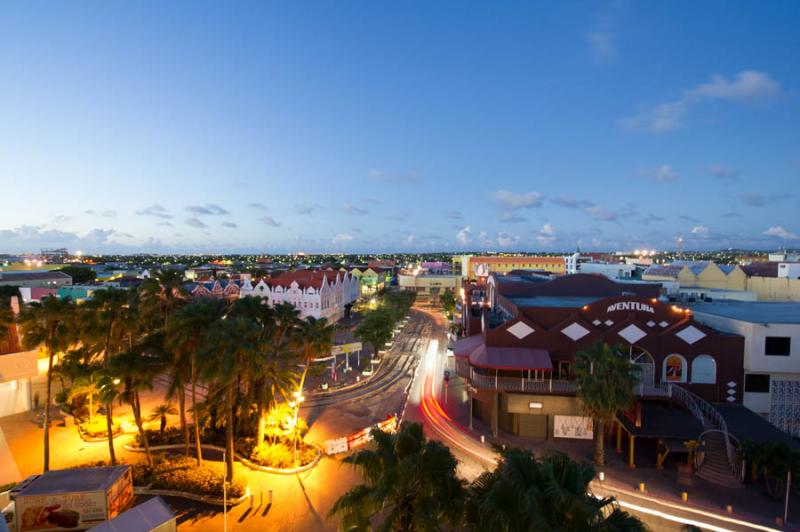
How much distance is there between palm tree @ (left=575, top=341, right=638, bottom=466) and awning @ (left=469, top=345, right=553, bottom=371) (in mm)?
4975

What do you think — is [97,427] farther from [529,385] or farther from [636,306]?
[636,306]

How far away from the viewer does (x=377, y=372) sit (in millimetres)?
47406

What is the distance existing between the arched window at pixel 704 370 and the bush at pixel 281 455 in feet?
96.7

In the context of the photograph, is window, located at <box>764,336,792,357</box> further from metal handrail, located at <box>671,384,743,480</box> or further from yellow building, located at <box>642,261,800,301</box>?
yellow building, located at <box>642,261,800,301</box>

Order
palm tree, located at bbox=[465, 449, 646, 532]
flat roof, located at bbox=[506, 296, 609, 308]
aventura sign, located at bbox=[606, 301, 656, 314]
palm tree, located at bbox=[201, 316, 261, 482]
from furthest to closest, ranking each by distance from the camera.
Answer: flat roof, located at bbox=[506, 296, 609, 308] → aventura sign, located at bbox=[606, 301, 656, 314] → palm tree, located at bbox=[201, 316, 261, 482] → palm tree, located at bbox=[465, 449, 646, 532]

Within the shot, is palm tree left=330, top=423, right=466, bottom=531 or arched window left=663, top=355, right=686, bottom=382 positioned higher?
palm tree left=330, top=423, right=466, bottom=531

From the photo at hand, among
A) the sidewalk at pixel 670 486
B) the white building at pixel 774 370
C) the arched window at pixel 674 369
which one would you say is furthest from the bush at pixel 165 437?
the white building at pixel 774 370

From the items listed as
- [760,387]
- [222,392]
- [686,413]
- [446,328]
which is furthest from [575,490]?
[446,328]

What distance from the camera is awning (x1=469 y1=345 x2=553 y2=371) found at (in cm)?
3051

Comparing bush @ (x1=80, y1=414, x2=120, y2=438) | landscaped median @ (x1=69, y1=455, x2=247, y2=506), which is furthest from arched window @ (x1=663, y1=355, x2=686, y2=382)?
bush @ (x1=80, y1=414, x2=120, y2=438)

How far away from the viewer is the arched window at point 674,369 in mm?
31672

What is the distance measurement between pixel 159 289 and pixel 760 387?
45474 millimetres

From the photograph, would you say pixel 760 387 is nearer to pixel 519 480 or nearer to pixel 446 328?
pixel 519 480

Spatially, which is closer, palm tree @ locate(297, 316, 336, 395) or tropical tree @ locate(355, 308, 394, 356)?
palm tree @ locate(297, 316, 336, 395)
